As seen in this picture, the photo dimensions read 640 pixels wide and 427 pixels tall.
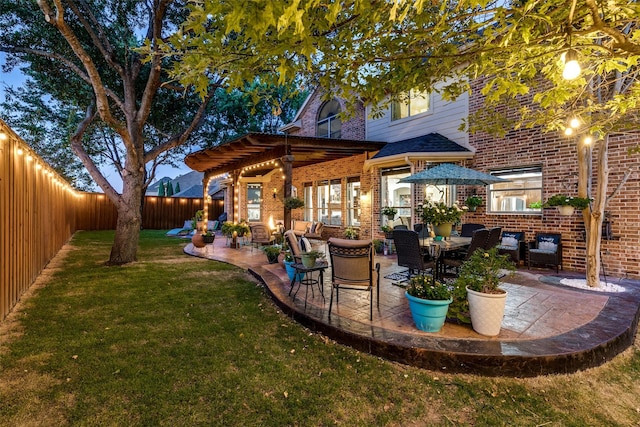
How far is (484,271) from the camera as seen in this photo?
3.32 metres

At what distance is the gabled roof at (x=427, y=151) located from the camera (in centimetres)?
802

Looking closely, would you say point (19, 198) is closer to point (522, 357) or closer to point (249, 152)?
point (249, 152)

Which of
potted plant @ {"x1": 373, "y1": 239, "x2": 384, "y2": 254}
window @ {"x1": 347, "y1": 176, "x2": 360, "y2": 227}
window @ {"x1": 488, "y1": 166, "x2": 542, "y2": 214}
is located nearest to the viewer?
window @ {"x1": 488, "y1": 166, "x2": 542, "y2": 214}

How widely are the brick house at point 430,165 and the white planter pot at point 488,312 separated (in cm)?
274

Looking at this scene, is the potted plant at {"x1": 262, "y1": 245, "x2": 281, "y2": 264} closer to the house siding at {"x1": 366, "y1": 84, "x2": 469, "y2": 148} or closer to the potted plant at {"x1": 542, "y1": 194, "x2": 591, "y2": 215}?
the house siding at {"x1": 366, "y1": 84, "x2": 469, "y2": 148}

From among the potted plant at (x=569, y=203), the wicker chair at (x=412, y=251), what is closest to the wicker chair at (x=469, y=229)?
the potted plant at (x=569, y=203)

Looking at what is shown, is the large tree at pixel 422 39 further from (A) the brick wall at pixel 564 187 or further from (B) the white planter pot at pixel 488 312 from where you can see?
(A) the brick wall at pixel 564 187

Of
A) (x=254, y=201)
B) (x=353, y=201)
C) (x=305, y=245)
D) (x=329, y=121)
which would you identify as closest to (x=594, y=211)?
(x=305, y=245)

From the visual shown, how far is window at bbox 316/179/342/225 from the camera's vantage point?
12.1 metres

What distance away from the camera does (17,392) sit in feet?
8.04

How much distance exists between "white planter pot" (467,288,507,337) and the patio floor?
0.10m

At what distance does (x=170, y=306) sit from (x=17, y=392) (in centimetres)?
216

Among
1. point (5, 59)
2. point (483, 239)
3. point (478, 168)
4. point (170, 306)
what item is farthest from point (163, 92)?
point (483, 239)

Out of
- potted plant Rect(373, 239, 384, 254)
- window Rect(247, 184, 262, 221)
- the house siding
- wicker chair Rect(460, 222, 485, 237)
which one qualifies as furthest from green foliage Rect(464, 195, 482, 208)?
window Rect(247, 184, 262, 221)
